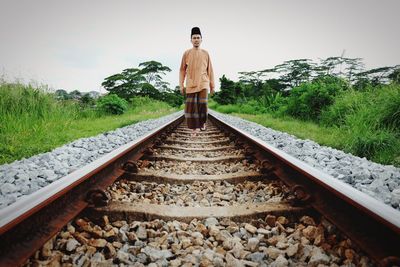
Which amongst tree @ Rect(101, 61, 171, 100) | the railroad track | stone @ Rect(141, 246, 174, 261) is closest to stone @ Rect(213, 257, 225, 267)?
the railroad track

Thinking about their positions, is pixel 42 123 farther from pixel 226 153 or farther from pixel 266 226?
pixel 266 226

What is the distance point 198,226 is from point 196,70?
3782 mm

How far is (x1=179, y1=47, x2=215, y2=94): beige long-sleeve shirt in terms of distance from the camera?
513 centimetres

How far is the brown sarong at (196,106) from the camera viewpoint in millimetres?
5445

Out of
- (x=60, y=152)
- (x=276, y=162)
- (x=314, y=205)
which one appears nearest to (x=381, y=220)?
(x=314, y=205)

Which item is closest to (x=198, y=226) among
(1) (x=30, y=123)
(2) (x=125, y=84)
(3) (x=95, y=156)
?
(3) (x=95, y=156)

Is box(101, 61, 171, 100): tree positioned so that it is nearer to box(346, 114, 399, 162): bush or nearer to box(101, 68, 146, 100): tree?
box(101, 68, 146, 100): tree

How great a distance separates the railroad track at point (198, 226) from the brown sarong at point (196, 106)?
3139 mm

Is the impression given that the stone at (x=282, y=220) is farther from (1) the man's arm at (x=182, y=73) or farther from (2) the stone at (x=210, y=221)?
(1) the man's arm at (x=182, y=73)

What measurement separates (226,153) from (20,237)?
3038 mm

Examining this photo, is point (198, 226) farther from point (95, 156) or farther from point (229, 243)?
point (95, 156)

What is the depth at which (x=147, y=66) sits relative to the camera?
43531mm

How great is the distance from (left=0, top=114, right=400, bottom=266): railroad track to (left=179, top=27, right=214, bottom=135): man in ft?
10.1

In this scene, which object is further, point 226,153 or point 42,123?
point 42,123
